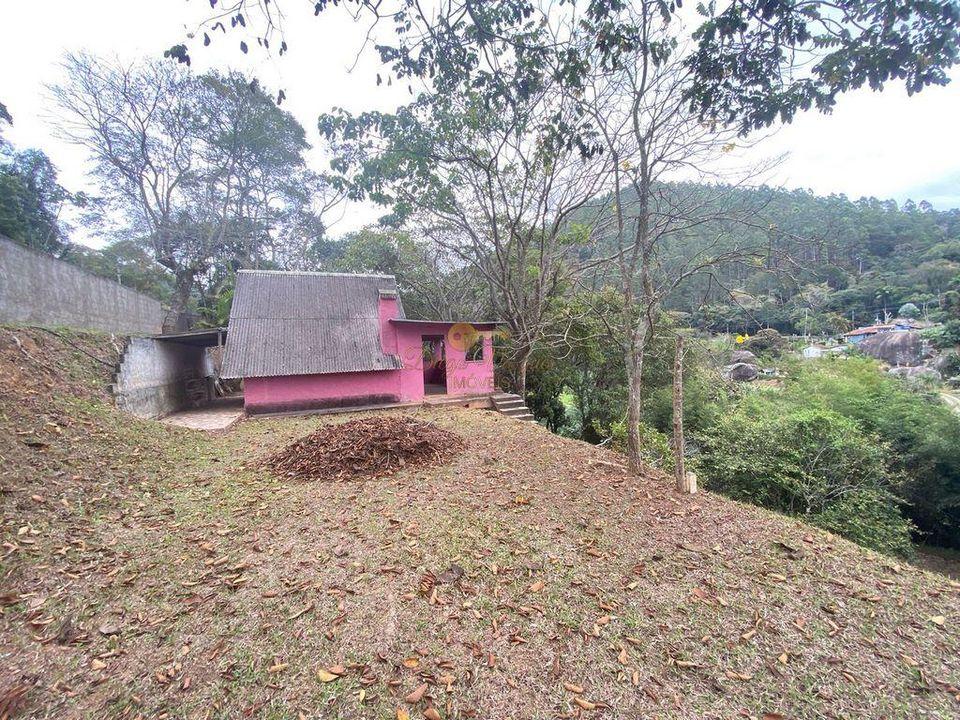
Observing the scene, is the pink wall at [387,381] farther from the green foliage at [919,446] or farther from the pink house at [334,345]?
the green foliage at [919,446]

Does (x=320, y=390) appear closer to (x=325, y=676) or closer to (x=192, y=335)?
(x=192, y=335)

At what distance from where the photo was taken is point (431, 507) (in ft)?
13.8

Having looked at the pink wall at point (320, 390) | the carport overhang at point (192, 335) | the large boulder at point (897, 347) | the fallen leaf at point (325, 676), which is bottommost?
the fallen leaf at point (325, 676)

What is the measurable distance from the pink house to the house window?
0.02m

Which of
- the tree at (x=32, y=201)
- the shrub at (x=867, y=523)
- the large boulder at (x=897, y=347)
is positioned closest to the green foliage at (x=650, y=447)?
the shrub at (x=867, y=523)

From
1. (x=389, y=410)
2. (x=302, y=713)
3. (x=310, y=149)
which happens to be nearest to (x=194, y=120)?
(x=310, y=149)

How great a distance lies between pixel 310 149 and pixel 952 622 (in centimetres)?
2608

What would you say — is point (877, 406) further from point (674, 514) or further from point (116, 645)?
point (116, 645)

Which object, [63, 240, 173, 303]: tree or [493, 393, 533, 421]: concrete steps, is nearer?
[493, 393, 533, 421]: concrete steps

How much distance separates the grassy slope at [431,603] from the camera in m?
2.04

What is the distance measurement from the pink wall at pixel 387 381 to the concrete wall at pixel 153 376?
188 centimetres

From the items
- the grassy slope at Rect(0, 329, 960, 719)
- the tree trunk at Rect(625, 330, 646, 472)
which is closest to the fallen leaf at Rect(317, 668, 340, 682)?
the grassy slope at Rect(0, 329, 960, 719)

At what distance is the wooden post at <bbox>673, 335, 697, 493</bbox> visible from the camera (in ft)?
14.3

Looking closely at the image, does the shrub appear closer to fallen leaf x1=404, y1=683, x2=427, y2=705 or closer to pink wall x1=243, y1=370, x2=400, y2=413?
fallen leaf x1=404, y1=683, x2=427, y2=705
